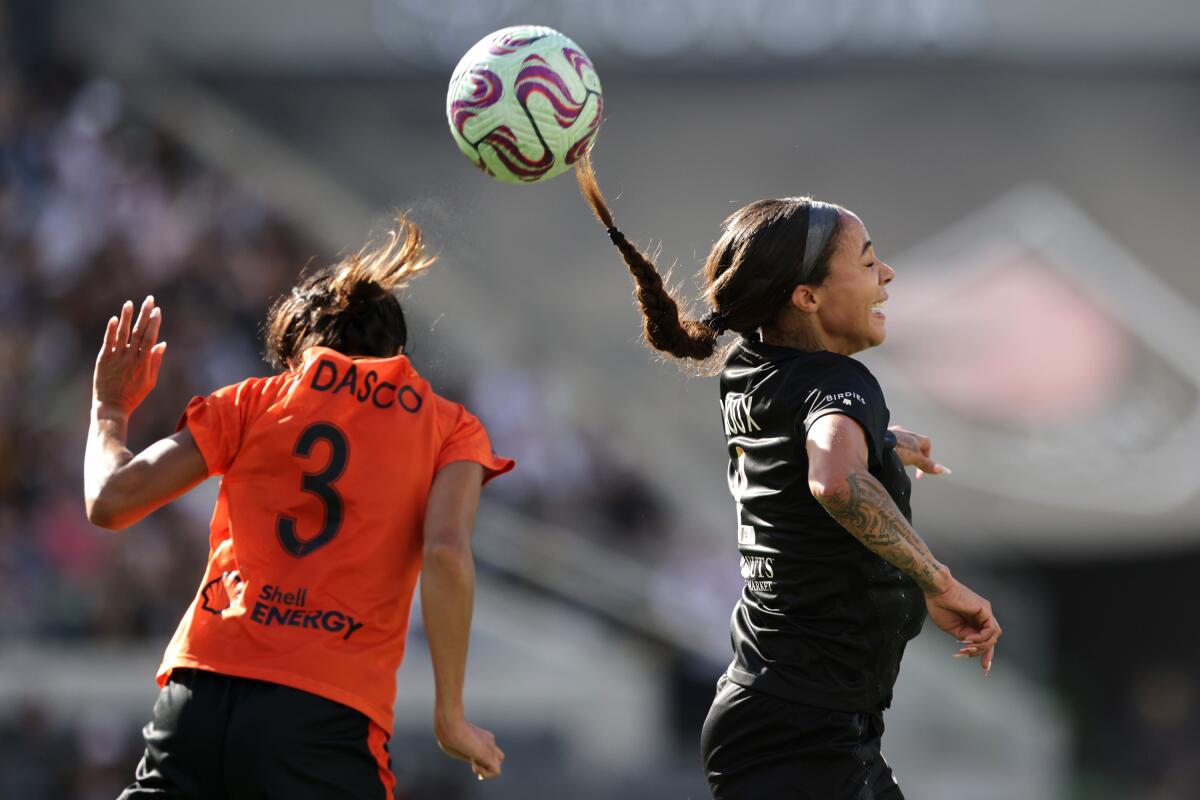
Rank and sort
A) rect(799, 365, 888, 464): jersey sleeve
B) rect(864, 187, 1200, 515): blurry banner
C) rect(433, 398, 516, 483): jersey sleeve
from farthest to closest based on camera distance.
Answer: rect(864, 187, 1200, 515): blurry banner, rect(433, 398, 516, 483): jersey sleeve, rect(799, 365, 888, 464): jersey sleeve

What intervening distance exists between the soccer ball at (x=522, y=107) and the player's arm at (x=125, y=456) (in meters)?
1.19

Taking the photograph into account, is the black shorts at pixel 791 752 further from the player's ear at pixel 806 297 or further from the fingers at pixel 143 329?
the fingers at pixel 143 329

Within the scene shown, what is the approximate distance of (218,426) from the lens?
3.44 m

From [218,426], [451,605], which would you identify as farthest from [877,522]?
[218,426]

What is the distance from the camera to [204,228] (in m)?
12.2

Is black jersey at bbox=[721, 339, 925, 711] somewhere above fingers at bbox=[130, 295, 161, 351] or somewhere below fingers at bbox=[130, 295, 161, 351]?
below

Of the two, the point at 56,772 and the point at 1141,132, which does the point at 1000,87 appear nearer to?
the point at 1141,132

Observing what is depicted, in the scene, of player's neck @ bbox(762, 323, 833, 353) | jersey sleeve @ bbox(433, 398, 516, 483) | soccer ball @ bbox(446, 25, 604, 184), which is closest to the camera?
player's neck @ bbox(762, 323, 833, 353)

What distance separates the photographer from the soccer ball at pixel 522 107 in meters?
4.32

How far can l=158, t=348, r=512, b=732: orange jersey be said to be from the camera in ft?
10.8

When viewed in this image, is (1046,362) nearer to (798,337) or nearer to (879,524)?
(798,337)

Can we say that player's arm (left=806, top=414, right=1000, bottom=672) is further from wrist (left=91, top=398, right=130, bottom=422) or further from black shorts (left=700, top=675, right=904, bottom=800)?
wrist (left=91, top=398, right=130, bottom=422)

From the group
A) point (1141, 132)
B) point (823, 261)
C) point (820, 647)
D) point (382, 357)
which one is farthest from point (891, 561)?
point (1141, 132)

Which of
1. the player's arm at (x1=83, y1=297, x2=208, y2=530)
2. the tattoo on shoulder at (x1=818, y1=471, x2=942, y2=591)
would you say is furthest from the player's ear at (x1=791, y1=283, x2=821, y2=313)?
the player's arm at (x1=83, y1=297, x2=208, y2=530)
